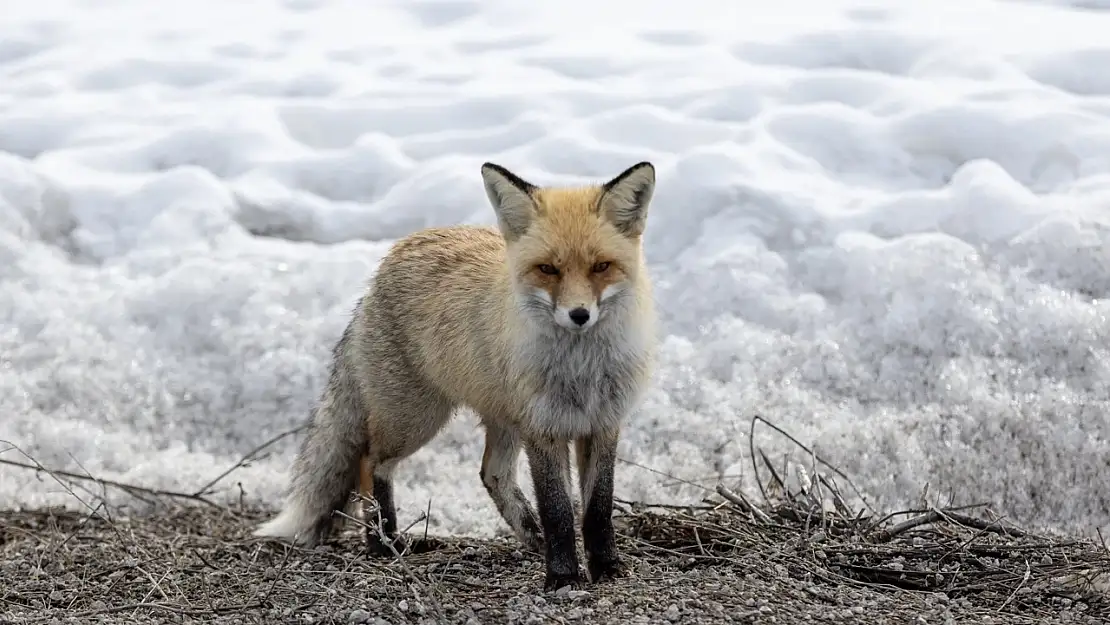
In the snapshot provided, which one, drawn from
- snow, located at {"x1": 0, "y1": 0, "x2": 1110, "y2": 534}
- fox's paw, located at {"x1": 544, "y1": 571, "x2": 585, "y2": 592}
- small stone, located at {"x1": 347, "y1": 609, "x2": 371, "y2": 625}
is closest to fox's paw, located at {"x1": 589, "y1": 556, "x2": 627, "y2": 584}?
fox's paw, located at {"x1": 544, "y1": 571, "x2": 585, "y2": 592}

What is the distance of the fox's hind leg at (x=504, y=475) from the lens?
4.09 m

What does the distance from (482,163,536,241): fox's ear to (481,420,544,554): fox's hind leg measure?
3.12 ft

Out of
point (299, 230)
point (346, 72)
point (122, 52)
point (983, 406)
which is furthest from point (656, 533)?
point (122, 52)

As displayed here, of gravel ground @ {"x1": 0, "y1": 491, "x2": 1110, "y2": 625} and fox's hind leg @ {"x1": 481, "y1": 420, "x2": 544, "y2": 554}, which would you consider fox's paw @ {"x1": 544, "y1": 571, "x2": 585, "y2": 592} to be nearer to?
gravel ground @ {"x1": 0, "y1": 491, "x2": 1110, "y2": 625}

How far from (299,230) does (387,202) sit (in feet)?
1.65

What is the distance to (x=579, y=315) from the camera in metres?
3.03

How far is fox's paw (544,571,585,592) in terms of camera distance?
337 centimetres

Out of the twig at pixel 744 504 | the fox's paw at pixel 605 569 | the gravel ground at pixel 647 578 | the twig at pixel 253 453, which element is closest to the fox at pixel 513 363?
the fox's paw at pixel 605 569

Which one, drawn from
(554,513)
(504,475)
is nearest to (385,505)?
(504,475)

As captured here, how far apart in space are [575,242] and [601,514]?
88cm

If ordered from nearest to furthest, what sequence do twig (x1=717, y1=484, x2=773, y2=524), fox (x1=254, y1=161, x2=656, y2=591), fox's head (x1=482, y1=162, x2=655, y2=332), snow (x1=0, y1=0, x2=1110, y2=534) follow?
1. fox's head (x1=482, y1=162, x2=655, y2=332)
2. fox (x1=254, y1=161, x2=656, y2=591)
3. twig (x1=717, y1=484, x2=773, y2=524)
4. snow (x1=0, y1=0, x2=1110, y2=534)

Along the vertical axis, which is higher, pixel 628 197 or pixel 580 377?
pixel 628 197

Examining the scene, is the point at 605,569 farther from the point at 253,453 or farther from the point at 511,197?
the point at 253,453

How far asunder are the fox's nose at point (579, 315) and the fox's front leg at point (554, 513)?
558 mm
